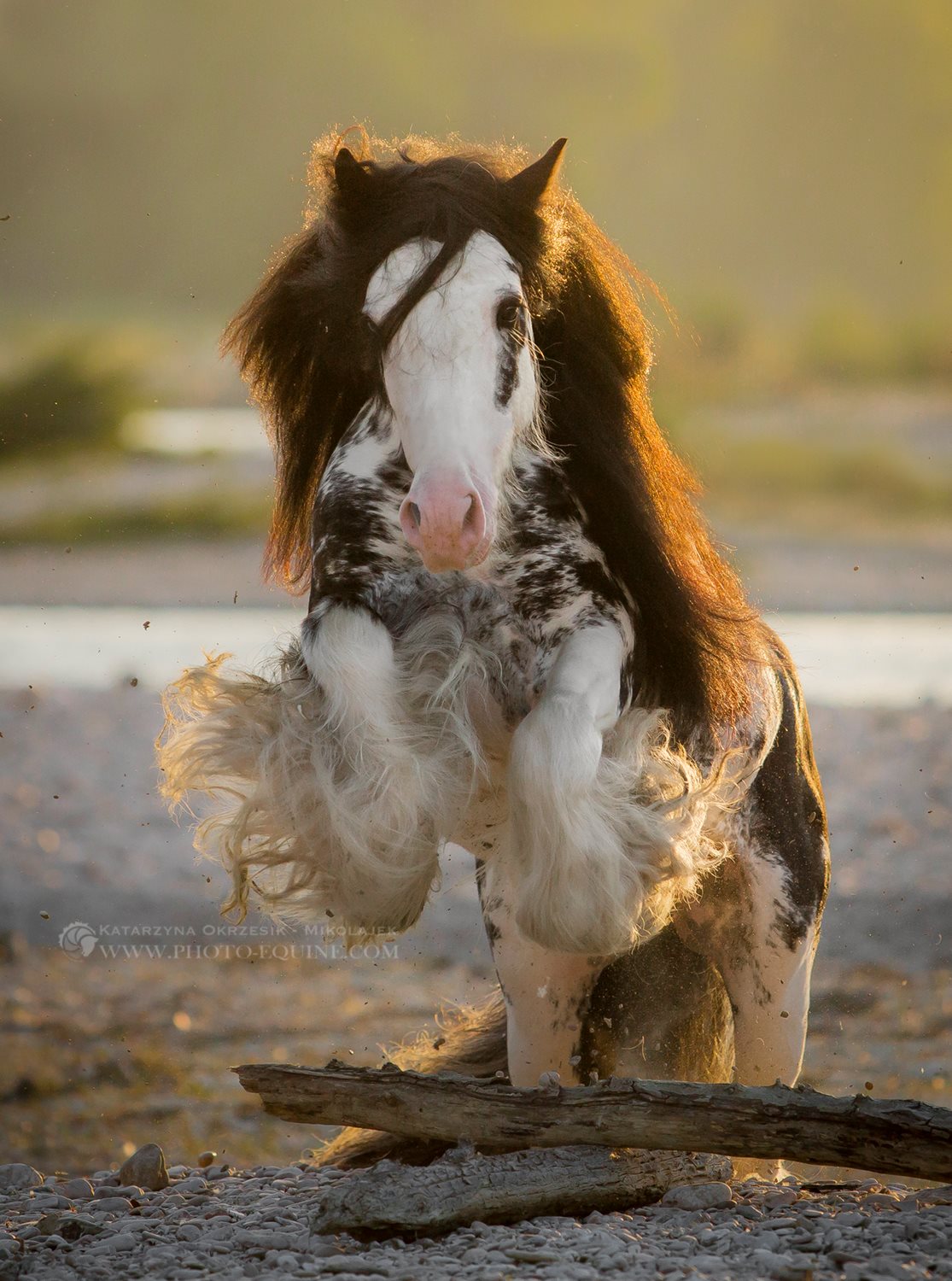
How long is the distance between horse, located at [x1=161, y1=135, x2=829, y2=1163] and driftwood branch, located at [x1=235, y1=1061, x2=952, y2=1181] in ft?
0.84

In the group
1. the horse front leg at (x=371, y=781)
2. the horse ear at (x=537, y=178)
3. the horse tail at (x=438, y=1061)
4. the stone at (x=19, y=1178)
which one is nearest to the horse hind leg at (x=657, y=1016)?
the horse tail at (x=438, y=1061)

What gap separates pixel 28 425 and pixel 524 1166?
9.08m

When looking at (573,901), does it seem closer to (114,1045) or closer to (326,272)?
(326,272)

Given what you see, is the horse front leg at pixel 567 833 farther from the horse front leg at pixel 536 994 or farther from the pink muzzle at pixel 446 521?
the horse front leg at pixel 536 994

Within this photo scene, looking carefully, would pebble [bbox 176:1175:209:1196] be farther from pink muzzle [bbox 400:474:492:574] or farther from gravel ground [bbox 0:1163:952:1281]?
pink muzzle [bbox 400:474:492:574]

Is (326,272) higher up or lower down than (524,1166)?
higher up

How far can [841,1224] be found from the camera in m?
2.03

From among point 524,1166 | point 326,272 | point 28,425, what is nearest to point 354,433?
point 326,272

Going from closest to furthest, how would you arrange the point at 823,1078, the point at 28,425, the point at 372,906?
the point at 372,906 < the point at 823,1078 < the point at 28,425

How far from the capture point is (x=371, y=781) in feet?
6.57

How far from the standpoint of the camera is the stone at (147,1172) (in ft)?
Result: 8.50

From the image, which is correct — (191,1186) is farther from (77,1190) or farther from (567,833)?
(567,833)

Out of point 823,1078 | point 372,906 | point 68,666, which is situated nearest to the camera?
point 372,906

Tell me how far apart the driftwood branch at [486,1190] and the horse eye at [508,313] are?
1.28m
